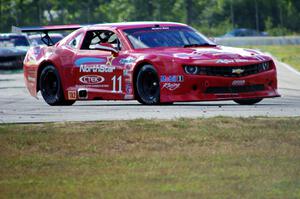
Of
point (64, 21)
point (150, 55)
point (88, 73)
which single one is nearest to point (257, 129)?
point (150, 55)

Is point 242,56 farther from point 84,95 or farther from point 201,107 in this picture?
point 84,95

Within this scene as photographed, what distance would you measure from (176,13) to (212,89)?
222 ft

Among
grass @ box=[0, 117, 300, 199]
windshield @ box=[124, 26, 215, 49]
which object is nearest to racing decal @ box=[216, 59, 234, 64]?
windshield @ box=[124, 26, 215, 49]

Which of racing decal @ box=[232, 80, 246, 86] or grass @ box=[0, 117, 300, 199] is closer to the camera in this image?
grass @ box=[0, 117, 300, 199]

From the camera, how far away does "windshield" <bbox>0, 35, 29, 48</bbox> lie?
38.5 metres

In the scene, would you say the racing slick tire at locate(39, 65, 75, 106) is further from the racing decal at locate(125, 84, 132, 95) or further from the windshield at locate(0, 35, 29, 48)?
the windshield at locate(0, 35, 29, 48)

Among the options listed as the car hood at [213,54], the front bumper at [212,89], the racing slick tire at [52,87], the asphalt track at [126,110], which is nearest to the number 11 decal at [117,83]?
the asphalt track at [126,110]

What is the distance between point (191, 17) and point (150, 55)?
69.5 m

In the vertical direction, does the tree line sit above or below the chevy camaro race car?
below

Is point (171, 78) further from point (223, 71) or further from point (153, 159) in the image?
point (153, 159)

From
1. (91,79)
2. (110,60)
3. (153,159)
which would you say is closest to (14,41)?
(91,79)

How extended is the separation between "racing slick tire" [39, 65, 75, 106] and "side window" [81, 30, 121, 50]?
26.9 inches

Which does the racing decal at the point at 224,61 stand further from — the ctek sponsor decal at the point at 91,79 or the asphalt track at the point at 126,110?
the ctek sponsor decal at the point at 91,79

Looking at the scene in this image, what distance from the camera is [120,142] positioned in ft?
37.2
